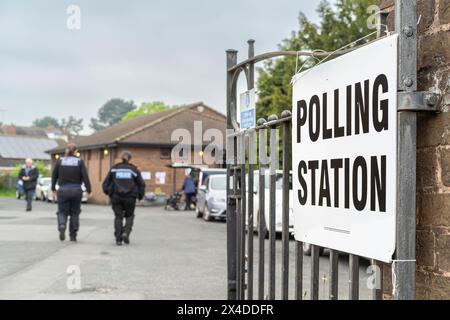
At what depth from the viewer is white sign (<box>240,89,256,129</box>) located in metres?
4.31

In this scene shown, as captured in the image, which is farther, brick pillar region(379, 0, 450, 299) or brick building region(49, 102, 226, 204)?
brick building region(49, 102, 226, 204)

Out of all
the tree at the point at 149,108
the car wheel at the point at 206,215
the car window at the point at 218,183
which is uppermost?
the tree at the point at 149,108

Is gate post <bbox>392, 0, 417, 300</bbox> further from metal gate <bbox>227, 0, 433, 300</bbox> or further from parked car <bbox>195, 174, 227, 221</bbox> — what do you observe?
parked car <bbox>195, 174, 227, 221</bbox>

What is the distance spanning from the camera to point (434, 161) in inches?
90.4

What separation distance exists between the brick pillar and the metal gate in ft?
0.26

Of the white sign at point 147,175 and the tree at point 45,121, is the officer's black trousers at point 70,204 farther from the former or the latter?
the tree at point 45,121

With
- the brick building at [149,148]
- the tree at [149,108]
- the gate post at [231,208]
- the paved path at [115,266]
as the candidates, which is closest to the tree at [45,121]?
the tree at [149,108]

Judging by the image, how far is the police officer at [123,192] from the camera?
12609 millimetres

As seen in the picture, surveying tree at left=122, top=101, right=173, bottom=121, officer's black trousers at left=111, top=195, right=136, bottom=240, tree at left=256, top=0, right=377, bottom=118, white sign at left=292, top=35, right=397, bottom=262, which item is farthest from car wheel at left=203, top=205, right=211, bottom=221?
tree at left=122, top=101, right=173, bottom=121

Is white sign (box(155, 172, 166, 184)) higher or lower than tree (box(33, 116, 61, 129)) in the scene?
lower

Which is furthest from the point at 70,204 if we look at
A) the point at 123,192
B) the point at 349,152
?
the point at 349,152

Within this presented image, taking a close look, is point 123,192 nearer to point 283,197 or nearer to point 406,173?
point 283,197

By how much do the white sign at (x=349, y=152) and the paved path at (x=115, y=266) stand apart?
171 centimetres
